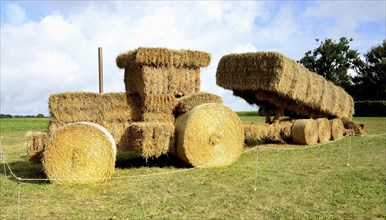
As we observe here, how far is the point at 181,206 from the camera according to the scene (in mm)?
7004

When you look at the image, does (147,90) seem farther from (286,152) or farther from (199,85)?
(286,152)

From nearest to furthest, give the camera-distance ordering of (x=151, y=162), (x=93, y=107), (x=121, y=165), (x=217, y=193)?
1. (x=217, y=193)
2. (x=93, y=107)
3. (x=121, y=165)
4. (x=151, y=162)

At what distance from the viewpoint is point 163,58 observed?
36.8ft

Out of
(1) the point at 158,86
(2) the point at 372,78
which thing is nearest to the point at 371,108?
(2) the point at 372,78

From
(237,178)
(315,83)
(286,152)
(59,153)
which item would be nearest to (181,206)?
(237,178)

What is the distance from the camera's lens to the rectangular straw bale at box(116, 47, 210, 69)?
36.1ft

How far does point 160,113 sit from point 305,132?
281 inches

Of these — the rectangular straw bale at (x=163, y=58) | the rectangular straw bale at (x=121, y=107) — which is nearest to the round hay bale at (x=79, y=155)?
the rectangular straw bale at (x=121, y=107)

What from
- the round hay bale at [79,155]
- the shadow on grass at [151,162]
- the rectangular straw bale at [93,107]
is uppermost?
the rectangular straw bale at [93,107]

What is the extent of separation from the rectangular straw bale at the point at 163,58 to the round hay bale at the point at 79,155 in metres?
2.89

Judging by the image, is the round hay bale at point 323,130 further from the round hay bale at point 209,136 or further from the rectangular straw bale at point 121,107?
the rectangular straw bale at point 121,107

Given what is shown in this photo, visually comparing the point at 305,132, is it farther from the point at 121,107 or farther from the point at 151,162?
the point at 121,107

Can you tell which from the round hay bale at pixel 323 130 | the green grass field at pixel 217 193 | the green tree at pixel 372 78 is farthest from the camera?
the green tree at pixel 372 78

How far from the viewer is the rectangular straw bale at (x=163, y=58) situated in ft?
36.1
